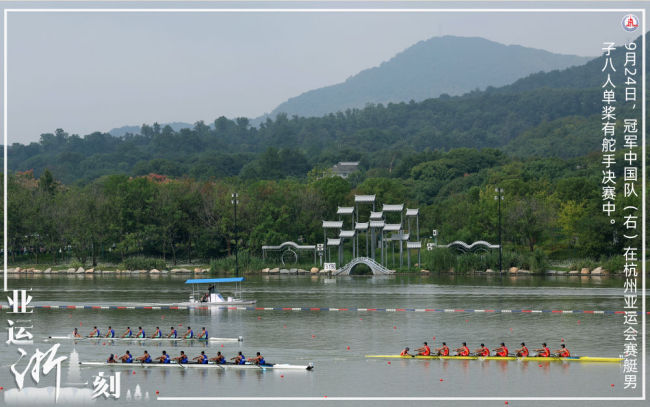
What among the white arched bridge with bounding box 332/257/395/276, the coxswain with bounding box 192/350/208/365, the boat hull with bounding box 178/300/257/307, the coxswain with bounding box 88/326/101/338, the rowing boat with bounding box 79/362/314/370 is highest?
the white arched bridge with bounding box 332/257/395/276

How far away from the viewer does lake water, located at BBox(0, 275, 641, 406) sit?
36.9m

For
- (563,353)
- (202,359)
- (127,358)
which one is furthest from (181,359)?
(563,353)

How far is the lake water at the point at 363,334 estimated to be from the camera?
3694 cm

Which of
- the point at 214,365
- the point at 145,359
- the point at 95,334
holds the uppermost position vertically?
the point at 95,334

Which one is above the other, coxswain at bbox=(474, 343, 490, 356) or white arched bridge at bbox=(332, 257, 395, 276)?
white arched bridge at bbox=(332, 257, 395, 276)

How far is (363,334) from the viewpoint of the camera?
50.9 metres

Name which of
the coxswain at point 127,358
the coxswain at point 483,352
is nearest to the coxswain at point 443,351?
the coxswain at point 483,352

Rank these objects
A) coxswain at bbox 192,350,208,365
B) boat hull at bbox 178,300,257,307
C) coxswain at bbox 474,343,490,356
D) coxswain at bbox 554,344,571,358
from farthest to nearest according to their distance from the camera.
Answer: boat hull at bbox 178,300,257,307, coxswain at bbox 474,343,490,356, coxswain at bbox 554,344,571,358, coxswain at bbox 192,350,208,365

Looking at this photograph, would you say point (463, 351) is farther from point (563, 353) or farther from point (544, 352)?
point (563, 353)

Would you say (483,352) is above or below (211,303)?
below

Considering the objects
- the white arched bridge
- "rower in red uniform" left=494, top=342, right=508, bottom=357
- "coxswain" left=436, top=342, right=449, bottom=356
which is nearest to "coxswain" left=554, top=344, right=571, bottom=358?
"rower in red uniform" left=494, top=342, right=508, bottom=357

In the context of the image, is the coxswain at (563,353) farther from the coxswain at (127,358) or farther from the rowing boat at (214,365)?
the coxswain at (127,358)

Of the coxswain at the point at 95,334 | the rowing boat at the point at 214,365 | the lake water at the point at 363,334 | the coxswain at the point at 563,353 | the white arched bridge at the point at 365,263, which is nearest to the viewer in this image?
the lake water at the point at 363,334

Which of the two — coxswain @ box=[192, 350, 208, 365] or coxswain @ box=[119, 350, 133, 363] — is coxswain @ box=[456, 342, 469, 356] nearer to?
coxswain @ box=[192, 350, 208, 365]
